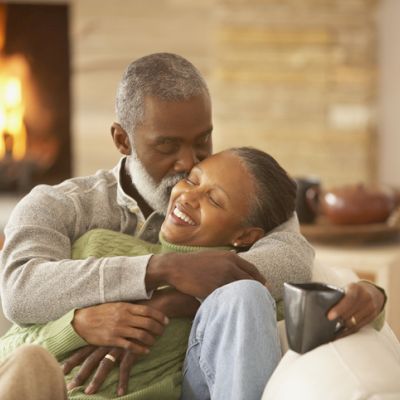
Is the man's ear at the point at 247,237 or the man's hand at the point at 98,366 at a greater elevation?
the man's ear at the point at 247,237

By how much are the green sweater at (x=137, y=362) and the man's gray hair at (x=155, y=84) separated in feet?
0.96

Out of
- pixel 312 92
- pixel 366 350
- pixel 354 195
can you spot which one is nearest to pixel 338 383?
pixel 366 350

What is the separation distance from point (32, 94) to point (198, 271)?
2.84m

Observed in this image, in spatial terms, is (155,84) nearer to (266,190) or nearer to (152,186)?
(152,186)

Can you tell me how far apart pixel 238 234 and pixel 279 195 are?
0.36 ft

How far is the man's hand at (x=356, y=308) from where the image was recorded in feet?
4.19

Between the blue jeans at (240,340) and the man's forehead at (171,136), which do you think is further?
the man's forehead at (171,136)

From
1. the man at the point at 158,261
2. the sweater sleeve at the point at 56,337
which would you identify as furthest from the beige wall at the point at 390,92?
the sweater sleeve at the point at 56,337

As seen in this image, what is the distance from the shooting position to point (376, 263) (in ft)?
7.45

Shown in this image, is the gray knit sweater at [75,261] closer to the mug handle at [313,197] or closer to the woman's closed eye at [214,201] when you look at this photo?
the woman's closed eye at [214,201]

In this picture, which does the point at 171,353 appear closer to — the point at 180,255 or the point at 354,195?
the point at 180,255

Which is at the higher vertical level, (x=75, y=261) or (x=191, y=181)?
(x=191, y=181)

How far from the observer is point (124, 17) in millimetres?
3916

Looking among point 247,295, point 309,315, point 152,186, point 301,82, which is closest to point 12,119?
point 301,82
